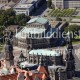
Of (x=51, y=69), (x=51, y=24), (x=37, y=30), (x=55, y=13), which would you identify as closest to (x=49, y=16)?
(x=55, y=13)

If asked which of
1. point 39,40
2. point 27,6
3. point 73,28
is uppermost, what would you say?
point 27,6

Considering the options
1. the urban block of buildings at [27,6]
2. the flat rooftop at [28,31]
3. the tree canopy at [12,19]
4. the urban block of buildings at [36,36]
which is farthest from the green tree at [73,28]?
the urban block of buildings at [27,6]

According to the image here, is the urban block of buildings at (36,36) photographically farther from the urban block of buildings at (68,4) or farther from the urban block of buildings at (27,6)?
the urban block of buildings at (68,4)

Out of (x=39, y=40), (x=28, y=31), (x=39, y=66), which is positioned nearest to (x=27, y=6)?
(x=28, y=31)

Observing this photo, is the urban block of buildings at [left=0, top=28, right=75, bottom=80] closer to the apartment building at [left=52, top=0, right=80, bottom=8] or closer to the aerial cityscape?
the aerial cityscape

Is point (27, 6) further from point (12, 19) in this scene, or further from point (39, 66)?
point (39, 66)

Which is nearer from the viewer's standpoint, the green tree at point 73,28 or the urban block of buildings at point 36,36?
the urban block of buildings at point 36,36

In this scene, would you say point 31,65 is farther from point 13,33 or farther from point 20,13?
point 20,13

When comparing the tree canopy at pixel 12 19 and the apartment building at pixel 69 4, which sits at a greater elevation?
the apartment building at pixel 69 4
